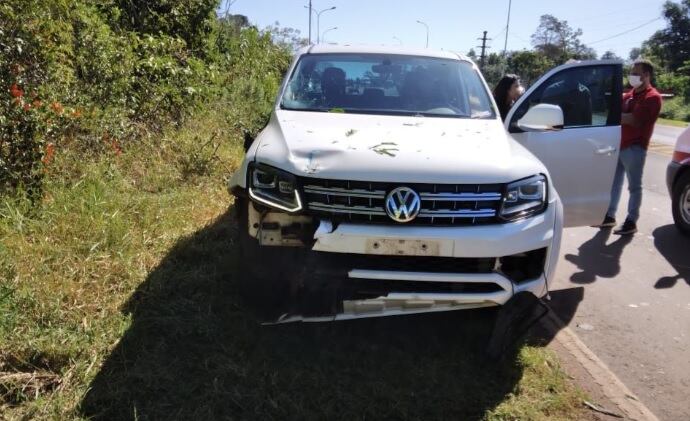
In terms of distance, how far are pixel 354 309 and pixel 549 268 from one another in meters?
1.13

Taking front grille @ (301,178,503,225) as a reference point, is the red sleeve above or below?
above

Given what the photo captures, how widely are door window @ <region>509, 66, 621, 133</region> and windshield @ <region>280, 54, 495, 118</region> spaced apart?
2.61 feet

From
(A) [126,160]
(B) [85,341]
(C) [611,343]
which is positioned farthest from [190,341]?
(A) [126,160]

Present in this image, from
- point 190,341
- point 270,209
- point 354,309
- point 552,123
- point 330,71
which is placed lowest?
point 190,341

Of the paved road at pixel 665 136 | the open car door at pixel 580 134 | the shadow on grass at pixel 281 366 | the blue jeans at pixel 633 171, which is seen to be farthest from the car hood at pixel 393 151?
A: the paved road at pixel 665 136

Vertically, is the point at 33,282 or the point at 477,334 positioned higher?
the point at 33,282

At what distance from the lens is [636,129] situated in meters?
6.05

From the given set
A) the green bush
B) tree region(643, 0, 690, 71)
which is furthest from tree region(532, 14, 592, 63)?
the green bush

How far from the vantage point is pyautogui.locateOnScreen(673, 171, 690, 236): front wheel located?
6191 mm

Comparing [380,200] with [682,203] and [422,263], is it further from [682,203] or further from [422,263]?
[682,203]

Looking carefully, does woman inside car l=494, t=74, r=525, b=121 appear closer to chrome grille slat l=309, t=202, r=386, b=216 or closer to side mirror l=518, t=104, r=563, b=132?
side mirror l=518, t=104, r=563, b=132

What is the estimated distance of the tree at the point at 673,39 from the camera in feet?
179

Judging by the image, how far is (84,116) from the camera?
19.0 feet

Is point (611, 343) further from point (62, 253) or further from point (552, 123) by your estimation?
point (62, 253)
